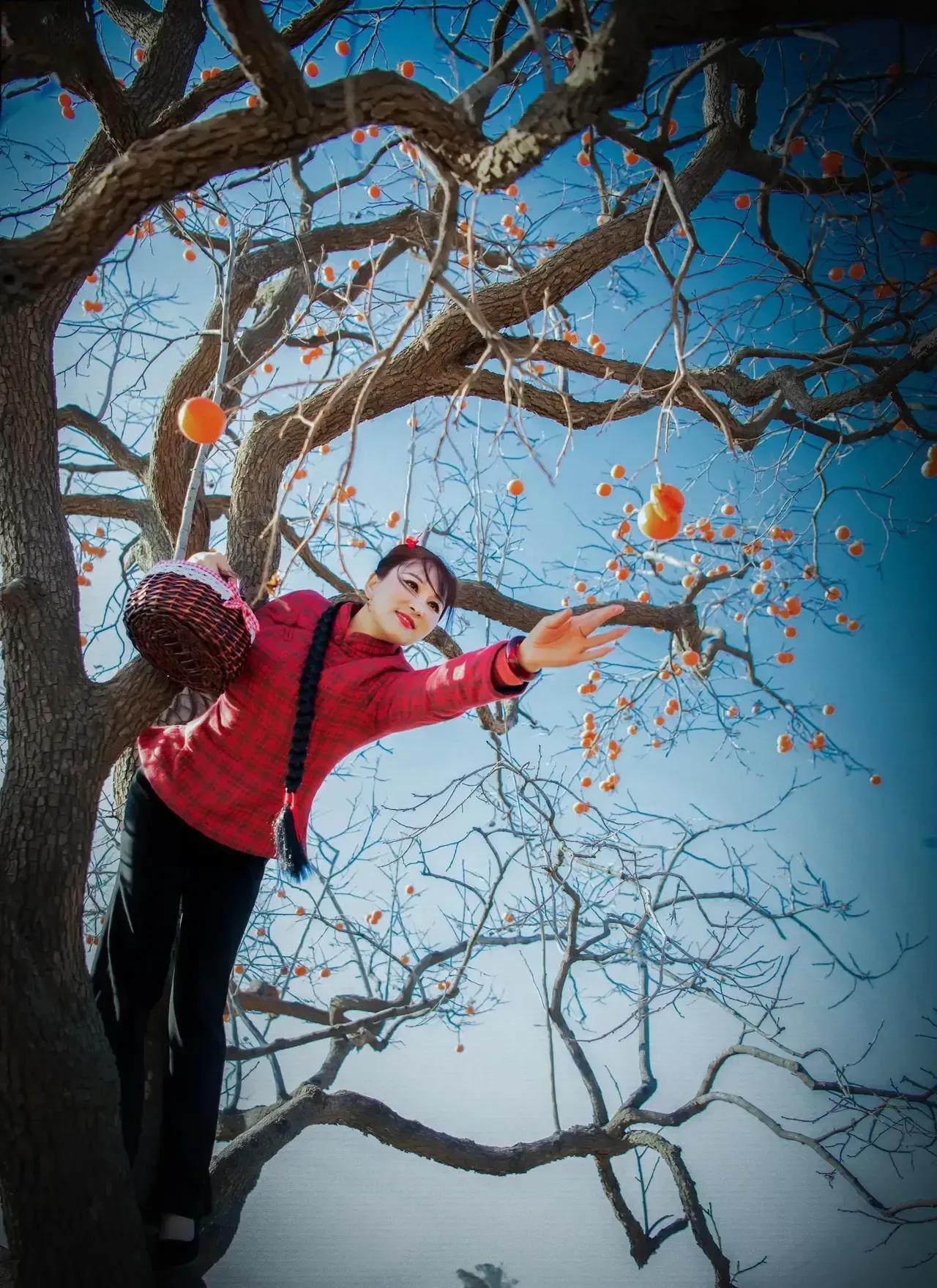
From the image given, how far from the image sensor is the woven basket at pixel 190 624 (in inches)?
55.6

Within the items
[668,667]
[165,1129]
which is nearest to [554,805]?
[668,667]

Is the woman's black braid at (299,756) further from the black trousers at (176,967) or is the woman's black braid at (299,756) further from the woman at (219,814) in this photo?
the black trousers at (176,967)

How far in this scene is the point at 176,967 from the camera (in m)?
1.56

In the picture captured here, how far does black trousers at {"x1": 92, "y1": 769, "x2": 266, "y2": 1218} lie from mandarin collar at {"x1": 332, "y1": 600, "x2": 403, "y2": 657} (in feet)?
1.46

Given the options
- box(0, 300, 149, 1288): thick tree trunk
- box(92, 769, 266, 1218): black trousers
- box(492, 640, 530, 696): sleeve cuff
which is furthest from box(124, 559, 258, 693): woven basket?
box(492, 640, 530, 696): sleeve cuff

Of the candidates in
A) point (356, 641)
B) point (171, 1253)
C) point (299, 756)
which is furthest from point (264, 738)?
point (171, 1253)

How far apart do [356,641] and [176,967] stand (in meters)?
0.69

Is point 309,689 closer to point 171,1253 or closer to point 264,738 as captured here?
point 264,738

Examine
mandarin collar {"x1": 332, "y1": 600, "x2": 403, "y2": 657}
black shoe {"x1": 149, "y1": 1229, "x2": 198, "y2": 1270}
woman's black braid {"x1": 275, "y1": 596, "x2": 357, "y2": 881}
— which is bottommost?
black shoe {"x1": 149, "y1": 1229, "x2": 198, "y2": 1270}

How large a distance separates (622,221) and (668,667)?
143 cm

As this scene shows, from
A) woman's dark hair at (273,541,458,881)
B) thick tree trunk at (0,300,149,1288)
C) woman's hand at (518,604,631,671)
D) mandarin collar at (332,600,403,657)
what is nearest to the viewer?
thick tree trunk at (0,300,149,1288)

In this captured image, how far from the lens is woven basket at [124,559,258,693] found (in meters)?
1.41

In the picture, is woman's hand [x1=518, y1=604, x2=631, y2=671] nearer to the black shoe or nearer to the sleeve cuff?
the sleeve cuff

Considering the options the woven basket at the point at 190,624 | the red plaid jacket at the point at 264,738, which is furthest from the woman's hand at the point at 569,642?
the woven basket at the point at 190,624
